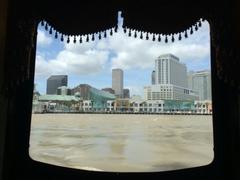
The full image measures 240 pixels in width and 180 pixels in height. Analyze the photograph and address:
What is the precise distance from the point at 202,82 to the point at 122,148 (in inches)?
228

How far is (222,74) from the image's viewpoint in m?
1.52

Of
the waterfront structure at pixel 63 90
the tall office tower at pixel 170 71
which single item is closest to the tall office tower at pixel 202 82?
the tall office tower at pixel 170 71

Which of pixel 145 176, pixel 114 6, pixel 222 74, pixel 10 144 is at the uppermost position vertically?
pixel 114 6

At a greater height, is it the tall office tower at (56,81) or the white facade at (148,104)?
the tall office tower at (56,81)

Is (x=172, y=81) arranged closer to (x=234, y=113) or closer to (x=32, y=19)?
(x=234, y=113)

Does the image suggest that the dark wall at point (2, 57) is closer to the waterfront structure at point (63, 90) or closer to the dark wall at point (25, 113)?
the dark wall at point (25, 113)

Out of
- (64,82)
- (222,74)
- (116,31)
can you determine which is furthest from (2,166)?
(64,82)

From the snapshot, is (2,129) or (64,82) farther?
(64,82)

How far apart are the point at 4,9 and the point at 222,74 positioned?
1.09 metres

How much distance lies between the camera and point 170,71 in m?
2.56

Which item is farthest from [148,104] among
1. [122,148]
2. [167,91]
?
[122,148]

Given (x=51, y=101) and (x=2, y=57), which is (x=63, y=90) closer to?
(x=51, y=101)

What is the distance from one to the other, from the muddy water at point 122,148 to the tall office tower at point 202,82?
16 centimetres

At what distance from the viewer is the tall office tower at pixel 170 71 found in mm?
2404
